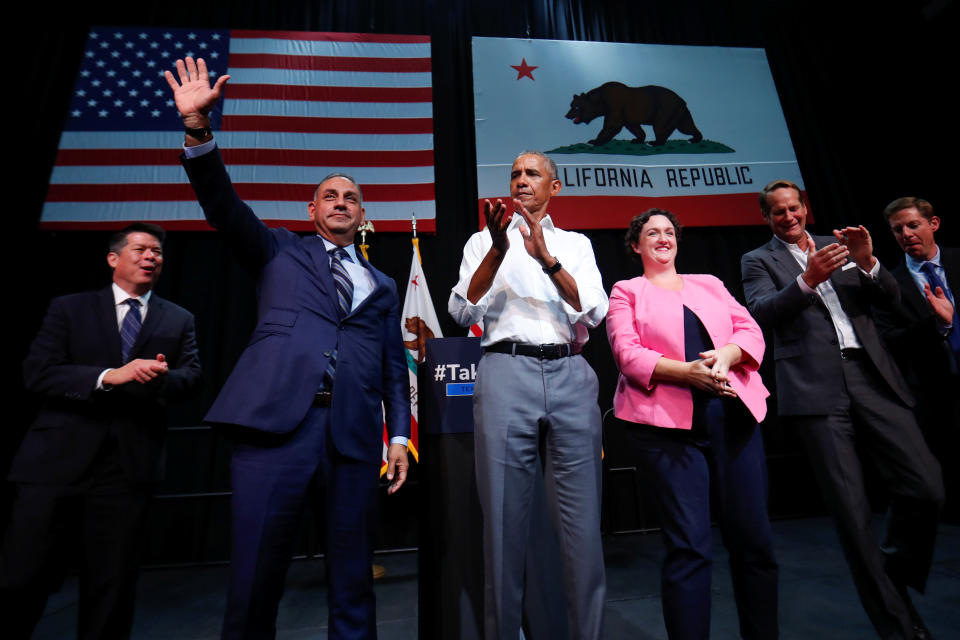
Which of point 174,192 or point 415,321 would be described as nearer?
point 415,321

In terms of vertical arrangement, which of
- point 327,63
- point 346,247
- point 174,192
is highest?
point 327,63

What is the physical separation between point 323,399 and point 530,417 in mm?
637

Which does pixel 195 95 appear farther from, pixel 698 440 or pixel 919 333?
pixel 919 333

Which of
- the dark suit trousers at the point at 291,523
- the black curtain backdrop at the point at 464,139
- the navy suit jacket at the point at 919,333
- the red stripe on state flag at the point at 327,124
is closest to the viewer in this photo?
the dark suit trousers at the point at 291,523

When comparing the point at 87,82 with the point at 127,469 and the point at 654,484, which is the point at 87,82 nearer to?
the point at 127,469

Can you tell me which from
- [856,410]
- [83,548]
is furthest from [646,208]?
[83,548]

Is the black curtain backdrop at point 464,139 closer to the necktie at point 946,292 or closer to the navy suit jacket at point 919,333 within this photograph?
the navy suit jacket at point 919,333

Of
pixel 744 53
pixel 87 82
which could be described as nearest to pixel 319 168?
pixel 87 82

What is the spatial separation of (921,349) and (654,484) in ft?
6.54

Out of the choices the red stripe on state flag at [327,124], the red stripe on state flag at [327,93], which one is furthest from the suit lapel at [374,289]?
the red stripe on state flag at [327,93]

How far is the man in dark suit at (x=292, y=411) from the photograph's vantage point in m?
1.31

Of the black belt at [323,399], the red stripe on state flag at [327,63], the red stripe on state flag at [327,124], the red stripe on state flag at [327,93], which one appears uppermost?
the red stripe on state flag at [327,63]

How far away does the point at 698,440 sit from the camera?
150 cm

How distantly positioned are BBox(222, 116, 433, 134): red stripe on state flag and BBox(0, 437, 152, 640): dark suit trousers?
10.9 ft
